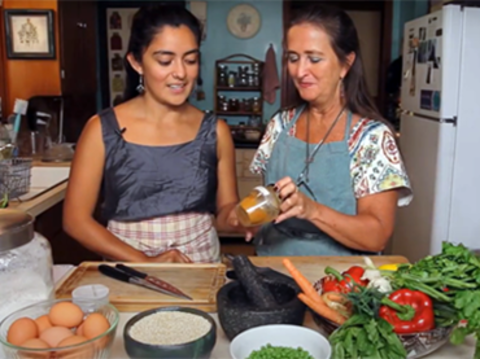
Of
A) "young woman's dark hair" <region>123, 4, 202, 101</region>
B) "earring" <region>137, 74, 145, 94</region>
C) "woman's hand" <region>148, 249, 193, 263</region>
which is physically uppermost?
"young woman's dark hair" <region>123, 4, 202, 101</region>

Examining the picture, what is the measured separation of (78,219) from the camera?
158 centimetres

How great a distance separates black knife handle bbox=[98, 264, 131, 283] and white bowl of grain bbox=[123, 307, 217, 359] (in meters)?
0.32

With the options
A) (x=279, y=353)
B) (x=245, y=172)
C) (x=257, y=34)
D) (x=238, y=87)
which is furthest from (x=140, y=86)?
(x=257, y=34)

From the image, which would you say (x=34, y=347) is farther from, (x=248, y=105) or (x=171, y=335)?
(x=248, y=105)

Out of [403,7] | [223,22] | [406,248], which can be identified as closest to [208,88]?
Answer: [223,22]

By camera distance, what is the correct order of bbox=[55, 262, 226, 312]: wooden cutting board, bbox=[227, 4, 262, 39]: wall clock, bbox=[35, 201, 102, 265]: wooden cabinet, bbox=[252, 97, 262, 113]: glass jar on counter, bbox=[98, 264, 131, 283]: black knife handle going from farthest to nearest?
bbox=[252, 97, 262, 113]: glass jar on counter, bbox=[227, 4, 262, 39]: wall clock, bbox=[35, 201, 102, 265]: wooden cabinet, bbox=[98, 264, 131, 283]: black knife handle, bbox=[55, 262, 226, 312]: wooden cutting board

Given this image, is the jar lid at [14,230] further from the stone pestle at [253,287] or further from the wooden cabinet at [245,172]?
the wooden cabinet at [245,172]

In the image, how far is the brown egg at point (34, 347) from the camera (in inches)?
32.4

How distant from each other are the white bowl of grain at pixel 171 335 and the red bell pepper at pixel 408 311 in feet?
1.00

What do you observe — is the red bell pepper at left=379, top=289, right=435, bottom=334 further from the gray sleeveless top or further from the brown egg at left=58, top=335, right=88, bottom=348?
the gray sleeveless top

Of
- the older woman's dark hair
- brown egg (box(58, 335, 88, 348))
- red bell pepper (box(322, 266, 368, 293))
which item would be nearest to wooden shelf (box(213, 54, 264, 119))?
the older woman's dark hair

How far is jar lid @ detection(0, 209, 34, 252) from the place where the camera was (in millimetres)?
938

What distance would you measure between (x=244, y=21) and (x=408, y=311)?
442 cm

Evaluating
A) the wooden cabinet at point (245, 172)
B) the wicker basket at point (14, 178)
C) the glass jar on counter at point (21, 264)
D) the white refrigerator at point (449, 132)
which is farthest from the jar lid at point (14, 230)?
the wooden cabinet at point (245, 172)
